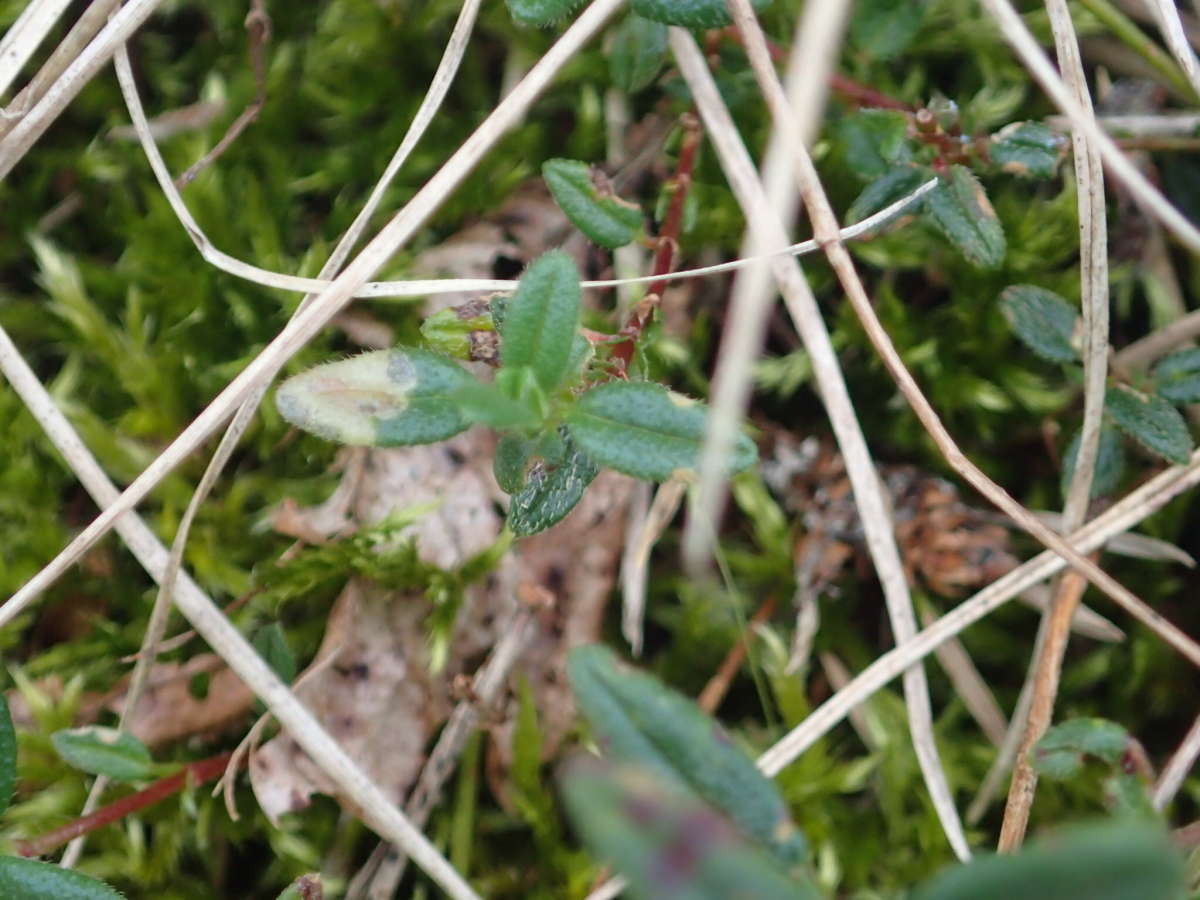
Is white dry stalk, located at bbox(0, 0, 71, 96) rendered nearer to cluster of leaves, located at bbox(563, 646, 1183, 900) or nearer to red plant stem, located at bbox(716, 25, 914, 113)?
red plant stem, located at bbox(716, 25, 914, 113)

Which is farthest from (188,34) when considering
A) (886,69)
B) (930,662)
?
(930,662)

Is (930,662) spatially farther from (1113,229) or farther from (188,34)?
(188,34)

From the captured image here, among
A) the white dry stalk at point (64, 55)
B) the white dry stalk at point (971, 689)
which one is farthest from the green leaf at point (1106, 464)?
the white dry stalk at point (64, 55)

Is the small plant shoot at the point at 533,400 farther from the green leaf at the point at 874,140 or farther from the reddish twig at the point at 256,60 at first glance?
the reddish twig at the point at 256,60

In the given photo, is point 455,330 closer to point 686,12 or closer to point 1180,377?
point 686,12

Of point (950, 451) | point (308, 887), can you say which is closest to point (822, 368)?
point (950, 451)
